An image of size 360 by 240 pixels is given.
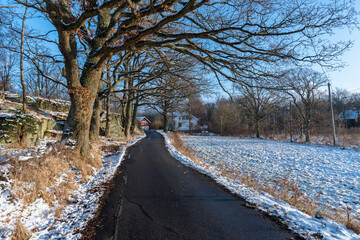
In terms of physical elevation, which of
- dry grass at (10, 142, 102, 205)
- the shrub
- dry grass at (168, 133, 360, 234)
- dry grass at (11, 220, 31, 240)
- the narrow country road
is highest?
the shrub

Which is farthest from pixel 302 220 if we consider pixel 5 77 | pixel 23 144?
pixel 5 77

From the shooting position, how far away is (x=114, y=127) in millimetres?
18734

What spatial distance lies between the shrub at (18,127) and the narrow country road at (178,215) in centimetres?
610

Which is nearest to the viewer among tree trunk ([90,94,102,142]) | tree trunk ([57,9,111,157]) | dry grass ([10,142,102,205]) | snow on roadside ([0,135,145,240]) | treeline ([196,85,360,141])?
snow on roadside ([0,135,145,240])

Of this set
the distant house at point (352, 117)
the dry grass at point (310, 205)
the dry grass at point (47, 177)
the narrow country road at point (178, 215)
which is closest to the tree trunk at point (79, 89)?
the dry grass at point (47, 177)

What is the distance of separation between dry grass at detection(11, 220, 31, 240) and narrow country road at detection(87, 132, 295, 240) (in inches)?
36.7

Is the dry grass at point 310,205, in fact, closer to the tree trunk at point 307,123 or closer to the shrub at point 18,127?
the shrub at point 18,127

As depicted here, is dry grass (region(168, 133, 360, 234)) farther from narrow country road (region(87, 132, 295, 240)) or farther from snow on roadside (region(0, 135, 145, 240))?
snow on roadside (region(0, 135, 145, 240))

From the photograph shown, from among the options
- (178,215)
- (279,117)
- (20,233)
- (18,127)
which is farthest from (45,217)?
(279,117)

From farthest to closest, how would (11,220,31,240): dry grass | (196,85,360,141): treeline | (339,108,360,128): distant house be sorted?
(339,108,360,128): distant house, (196,85,360,141): treeline, (11,220,31,240): dry grass

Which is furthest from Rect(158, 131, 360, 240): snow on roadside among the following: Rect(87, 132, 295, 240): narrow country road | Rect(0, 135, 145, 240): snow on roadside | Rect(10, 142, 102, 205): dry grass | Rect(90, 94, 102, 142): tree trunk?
Rect(90, 94, 102, 142): tree trunk

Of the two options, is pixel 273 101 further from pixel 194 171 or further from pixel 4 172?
pixel 4 172

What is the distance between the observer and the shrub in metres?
7.64

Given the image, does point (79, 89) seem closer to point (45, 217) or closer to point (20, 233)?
point (45, 217)
